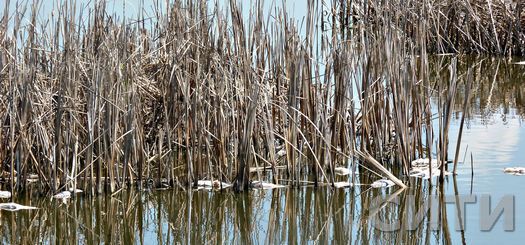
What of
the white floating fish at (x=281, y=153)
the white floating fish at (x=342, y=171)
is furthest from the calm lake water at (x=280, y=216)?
the white floating fish at (x=281, y=153)

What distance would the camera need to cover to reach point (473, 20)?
11.3 m

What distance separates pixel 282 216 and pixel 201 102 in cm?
78

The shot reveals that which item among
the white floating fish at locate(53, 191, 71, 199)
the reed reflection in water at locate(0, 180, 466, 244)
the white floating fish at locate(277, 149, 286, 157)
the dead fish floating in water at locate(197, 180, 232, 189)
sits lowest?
the reed reflection in water at locate(0, 180, 466, 244)

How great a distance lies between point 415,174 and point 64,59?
208cm

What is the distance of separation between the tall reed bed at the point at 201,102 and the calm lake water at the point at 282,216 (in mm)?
114

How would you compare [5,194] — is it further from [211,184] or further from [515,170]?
[515,170]

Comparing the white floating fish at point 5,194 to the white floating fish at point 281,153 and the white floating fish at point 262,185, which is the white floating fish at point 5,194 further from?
the white floating fish at point 281,153

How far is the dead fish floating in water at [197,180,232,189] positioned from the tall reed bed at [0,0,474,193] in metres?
0.05

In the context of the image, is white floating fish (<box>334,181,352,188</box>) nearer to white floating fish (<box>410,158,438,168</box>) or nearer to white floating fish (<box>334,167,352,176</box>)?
white floating fish (<box>334,167,352,176</box>)

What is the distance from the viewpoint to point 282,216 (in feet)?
17.7

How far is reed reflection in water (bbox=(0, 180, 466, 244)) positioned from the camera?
500cm

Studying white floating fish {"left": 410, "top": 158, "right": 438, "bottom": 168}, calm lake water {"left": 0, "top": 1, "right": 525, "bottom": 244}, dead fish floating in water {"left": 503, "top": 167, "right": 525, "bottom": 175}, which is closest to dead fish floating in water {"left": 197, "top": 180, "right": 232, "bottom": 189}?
calm lake water {"left": 0, "top": 1, "right": 525, "bottom": 244}

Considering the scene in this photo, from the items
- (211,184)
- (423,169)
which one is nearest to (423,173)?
(423,169)

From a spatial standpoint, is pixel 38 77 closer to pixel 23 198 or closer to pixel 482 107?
pixel 23 198
